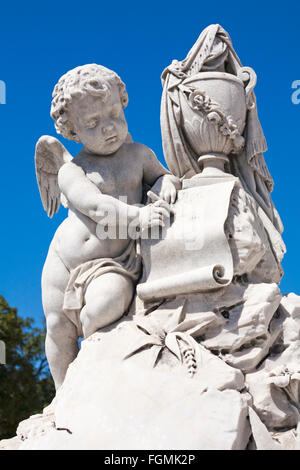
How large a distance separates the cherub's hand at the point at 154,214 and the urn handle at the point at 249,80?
1.38 metres

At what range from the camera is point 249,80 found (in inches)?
225

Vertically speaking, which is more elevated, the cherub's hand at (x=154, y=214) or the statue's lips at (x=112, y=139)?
the statue's lips at (x=112, y=139)

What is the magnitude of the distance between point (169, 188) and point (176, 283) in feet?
2.67

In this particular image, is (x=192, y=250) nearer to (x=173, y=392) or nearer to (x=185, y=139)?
(x=173, y=392)

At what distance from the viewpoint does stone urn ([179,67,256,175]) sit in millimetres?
5414

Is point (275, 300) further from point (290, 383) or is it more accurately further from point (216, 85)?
point (216, 85)

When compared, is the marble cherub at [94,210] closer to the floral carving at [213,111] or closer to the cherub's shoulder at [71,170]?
the cherub's shoulder at [71,170]

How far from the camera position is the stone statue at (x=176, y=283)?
402 cm

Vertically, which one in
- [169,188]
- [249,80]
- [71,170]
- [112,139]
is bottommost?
[169,188]

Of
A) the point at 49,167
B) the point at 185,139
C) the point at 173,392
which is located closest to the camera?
the point at 173,392

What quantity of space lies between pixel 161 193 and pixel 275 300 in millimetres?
1183

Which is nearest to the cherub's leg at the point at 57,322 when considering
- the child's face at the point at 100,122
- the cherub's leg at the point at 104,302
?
the cherub's leg at the point at 104,302

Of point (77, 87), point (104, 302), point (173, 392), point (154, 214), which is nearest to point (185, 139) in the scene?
point (154, 214)

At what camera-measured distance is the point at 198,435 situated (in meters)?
3.78
